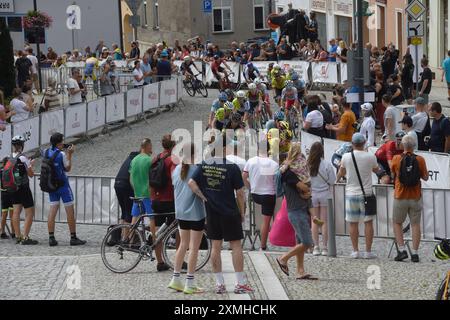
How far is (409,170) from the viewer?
15.3 meters

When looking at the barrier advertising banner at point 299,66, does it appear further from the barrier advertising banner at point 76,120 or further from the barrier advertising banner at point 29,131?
the barrier advertising banner at point 29,131

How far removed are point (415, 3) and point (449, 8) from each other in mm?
13030

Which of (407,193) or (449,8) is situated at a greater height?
(449,8)

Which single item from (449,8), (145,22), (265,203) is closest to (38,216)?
(265,203)

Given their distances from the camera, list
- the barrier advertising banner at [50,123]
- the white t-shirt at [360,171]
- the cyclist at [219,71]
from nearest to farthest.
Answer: the white t-shirt at [360,171]
the barrier advertising banner at [50,123]
the cyclist at [219,71]

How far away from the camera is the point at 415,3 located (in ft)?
92.2

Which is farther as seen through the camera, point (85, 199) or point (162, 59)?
point (162, 59)

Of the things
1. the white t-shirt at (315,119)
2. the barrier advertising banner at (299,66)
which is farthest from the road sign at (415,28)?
the barrier advertising banner at (299,66)

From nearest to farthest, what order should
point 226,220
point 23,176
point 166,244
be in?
1. point 226,220
2. point 166,244
3. point 23,176

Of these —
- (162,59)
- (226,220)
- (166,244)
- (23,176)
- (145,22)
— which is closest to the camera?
(226,220)

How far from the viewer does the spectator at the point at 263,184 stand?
15.8 m

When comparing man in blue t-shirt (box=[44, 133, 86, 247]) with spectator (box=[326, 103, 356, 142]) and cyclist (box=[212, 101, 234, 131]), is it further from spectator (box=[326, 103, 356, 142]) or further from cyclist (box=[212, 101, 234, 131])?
cyclist (box=[212, 101, 234, 131])

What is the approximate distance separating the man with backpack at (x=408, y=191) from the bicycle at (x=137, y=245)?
8.55 ft
